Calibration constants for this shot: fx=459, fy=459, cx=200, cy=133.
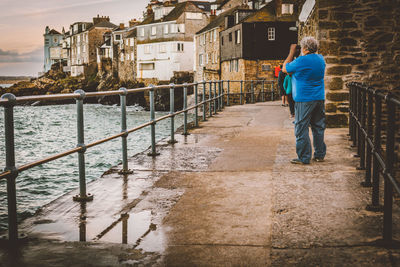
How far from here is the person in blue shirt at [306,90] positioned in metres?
6.25

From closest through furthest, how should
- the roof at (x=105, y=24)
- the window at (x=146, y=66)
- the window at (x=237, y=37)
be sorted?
the window at (x=237, y=37) < the window at (x=146, y=66) < the roof at (x=105, y=24)

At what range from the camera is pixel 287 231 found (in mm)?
3688

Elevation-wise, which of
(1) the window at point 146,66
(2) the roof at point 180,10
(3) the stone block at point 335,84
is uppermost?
(2) the roof at point 180,10

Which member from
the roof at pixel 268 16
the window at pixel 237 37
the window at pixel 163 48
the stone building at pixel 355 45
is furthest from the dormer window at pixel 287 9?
the stone building at pixel 355 45

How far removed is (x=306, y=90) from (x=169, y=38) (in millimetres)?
60294

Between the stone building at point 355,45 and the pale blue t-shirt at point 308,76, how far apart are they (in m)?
4.79

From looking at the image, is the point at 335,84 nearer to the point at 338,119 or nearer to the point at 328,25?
the point at 338,119

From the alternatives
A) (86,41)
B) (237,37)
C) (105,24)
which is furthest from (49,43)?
(237,37)

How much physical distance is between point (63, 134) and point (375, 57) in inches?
935

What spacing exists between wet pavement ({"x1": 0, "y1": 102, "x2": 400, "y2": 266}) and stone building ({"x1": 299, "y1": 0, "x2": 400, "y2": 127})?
4498mm

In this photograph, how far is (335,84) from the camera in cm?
1099

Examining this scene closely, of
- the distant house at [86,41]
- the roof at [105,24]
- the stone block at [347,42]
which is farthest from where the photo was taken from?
the roof at [105,24]

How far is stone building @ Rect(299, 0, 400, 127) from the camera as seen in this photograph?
1074 centimetres

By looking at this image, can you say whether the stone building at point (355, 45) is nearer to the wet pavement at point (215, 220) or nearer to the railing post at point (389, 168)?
the wet pavement at point (215, 220)
